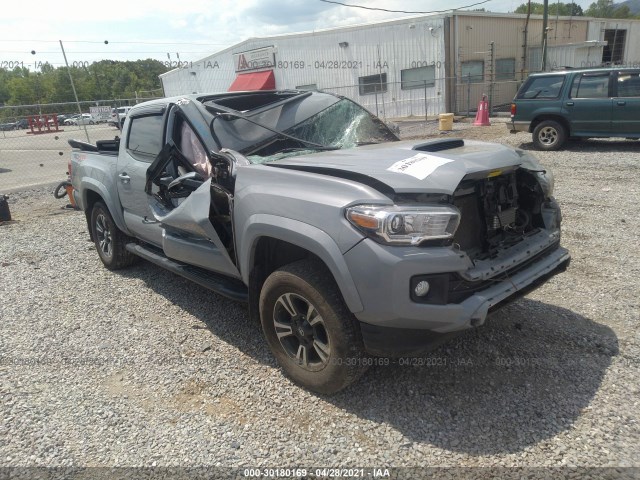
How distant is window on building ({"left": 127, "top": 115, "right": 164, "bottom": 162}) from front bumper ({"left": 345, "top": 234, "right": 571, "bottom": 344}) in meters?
2.71

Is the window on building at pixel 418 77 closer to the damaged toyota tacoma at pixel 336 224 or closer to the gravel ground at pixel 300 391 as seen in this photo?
the gravel ground at pixel 300 391

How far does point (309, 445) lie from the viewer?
8.63 feet

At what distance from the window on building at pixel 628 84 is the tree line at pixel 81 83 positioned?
46.5m

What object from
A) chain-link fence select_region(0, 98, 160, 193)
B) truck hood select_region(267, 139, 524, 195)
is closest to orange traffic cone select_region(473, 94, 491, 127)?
chain-link fence select_region(0, 98, 160, 193)

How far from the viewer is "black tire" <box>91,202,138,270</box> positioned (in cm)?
542

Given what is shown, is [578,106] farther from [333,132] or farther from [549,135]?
[333,132]

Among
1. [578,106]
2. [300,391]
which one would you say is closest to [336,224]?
[300,391]

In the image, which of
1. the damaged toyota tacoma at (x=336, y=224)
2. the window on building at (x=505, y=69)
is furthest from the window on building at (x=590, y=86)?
the window on building at (x=505, y=69)

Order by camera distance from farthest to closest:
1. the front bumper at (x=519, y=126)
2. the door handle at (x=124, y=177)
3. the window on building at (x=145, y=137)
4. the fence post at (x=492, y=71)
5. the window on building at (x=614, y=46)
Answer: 1. the window on building at (x=614, y=46)
2. the fence post at (x=492, y=71)
3. the front bumper at (x=519, y=126)
4. the door handle at (x=124, y=177)
5. the window on building at (x=145, y=137)

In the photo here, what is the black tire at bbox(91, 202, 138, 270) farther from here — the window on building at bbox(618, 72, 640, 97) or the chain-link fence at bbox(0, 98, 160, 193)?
the window on building at bbox(618, 72, 640, 97)

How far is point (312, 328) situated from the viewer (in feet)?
9.57

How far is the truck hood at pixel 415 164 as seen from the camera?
2.57 metres

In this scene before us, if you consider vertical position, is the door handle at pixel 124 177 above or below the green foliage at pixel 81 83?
below

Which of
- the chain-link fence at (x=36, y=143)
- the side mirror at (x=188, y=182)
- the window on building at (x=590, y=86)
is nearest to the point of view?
the side mirror at (x=188, y=182)
